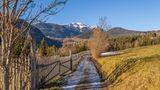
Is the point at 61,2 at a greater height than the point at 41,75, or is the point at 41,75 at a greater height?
the point at 61,2

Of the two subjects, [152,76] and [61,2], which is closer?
[61,2]

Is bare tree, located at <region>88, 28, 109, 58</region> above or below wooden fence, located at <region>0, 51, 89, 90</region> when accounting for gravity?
above

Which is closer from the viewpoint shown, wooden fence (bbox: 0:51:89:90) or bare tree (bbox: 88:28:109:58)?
wooden fence (bbox: 0:51:89:90)

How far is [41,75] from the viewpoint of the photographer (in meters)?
24.0

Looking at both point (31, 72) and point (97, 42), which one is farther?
point (97, 42)

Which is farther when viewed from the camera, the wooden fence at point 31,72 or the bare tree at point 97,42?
the bare tree at point 97,42

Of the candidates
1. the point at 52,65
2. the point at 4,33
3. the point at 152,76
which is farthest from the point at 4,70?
the point at 52,65

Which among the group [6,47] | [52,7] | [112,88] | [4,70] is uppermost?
[52,7]

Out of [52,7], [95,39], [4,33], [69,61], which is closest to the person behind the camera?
[4,33]

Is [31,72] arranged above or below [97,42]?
below

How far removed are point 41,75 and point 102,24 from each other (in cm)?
5824

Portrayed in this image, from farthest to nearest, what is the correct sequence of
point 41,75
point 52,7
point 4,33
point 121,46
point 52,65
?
point 121,46, point 52,65, point 41,75, point 52,7, point 4,33

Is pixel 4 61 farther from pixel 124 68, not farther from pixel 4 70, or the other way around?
pixel 124 68

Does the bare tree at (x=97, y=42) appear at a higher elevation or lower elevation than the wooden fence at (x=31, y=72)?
higher
